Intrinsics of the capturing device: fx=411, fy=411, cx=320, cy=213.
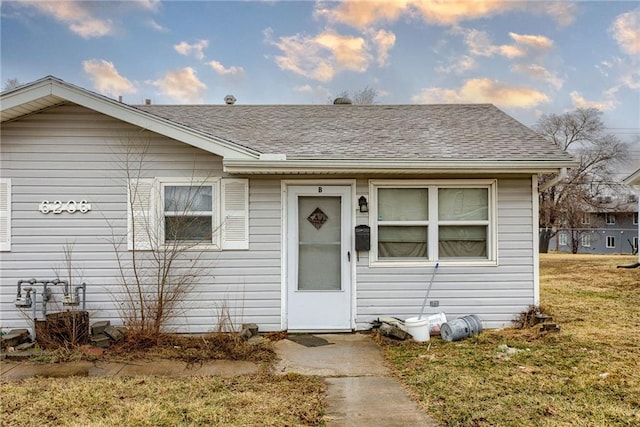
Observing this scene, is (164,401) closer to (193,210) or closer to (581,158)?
(193,210)

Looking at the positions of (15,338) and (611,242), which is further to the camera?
(611,242)

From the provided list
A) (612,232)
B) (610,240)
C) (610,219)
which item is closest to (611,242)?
(610,240)

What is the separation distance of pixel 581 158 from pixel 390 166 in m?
27.7

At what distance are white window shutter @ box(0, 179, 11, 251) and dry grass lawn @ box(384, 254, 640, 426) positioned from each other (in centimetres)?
525

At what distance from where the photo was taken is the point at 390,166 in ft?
17.9

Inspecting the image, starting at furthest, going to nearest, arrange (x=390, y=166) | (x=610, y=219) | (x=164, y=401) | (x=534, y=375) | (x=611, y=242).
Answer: (x=610, y=219)
(x=611, y=242)
(x=390, y=166)
(x=534, y=375)
(x=164, y=401)

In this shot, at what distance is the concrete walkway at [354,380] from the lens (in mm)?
3232

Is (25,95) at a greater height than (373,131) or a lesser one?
greater

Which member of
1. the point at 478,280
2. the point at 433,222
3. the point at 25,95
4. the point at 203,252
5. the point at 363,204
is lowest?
the point at 478,280

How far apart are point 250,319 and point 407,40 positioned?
30.4 ft

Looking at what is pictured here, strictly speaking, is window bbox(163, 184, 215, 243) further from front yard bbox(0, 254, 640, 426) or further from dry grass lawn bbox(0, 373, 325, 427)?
dry grass lawn bbox(0, 373, 325, 427)

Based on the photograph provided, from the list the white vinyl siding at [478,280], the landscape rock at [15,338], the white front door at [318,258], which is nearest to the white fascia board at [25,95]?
the landscape rock at [15,338]

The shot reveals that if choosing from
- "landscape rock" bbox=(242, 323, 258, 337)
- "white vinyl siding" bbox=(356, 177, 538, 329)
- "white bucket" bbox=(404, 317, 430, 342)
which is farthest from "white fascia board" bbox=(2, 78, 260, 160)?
"white bucket" bbox=(404, 317, 430, 342)

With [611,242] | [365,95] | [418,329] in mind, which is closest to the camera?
[418,329]
